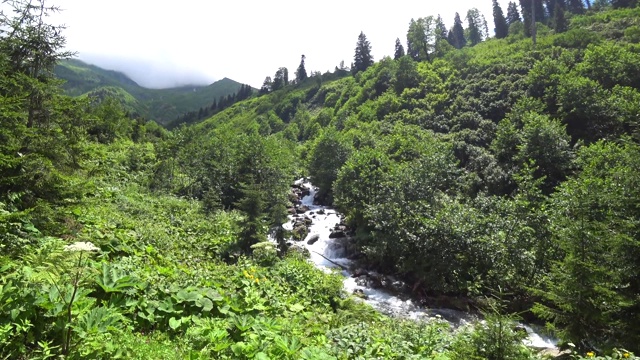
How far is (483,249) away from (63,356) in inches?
821

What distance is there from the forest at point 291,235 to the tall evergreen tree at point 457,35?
201ft

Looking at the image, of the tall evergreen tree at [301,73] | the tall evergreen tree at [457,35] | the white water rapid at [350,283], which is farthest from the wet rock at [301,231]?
the tall evergreen tree at [301,73]

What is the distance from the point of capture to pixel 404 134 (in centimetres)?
5197

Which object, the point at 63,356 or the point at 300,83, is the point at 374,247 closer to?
the point at 63,356

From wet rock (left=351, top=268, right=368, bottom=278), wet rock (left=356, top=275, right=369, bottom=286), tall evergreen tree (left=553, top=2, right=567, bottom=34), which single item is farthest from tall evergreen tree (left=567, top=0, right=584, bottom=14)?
wet rock (left=356, top=275, right=369, bottom=286)

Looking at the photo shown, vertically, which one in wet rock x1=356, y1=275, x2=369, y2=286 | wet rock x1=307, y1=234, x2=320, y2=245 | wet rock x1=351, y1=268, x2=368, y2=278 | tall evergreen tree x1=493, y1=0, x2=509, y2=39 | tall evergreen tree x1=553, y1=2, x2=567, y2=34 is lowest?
wet rock x1=351, y1=268, x2=368, y2=278

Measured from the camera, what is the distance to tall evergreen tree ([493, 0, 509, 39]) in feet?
315

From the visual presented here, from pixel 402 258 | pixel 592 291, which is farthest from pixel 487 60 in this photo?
pixel 592 291

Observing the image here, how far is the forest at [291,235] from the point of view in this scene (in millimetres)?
6109

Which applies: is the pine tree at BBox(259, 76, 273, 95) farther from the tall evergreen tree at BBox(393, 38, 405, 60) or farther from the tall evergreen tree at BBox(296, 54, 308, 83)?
the tall evergreen tree at BBox(393, 38, 405, 60)

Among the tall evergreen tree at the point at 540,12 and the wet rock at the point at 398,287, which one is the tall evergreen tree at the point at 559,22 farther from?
the wet rock at the point at 398,287

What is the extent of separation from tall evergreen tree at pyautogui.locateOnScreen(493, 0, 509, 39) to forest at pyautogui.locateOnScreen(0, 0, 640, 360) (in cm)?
3967

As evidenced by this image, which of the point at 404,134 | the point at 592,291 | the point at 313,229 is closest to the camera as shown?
the point at 592,291

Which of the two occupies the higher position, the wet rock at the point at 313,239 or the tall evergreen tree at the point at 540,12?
the tall evergreen tree at the point at 540,12
